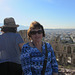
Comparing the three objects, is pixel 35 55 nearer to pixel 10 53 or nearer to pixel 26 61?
pixel 26 61

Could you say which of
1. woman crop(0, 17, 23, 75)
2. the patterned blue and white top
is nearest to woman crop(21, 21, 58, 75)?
the patterned blue and white top

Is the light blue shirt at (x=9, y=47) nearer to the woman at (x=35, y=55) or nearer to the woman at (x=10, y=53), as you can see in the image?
the woman at (x=10, y=53)

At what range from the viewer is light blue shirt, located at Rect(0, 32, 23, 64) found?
252 cm

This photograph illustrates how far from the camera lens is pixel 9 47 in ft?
8.39

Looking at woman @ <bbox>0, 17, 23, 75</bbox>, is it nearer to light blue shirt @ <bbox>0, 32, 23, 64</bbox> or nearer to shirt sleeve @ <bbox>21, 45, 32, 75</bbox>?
light blue shirt @ <bbox>0, 32, 23, 64</bbox>

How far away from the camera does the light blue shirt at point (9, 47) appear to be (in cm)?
252

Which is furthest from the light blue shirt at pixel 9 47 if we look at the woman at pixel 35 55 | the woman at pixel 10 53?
the woman at pixel 35 55

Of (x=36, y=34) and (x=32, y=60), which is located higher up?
(x=36, y=34)

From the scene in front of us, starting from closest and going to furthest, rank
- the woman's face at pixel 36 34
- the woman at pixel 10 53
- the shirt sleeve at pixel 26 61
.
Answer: the shirt sleeve at pixel 26 61
the woman's face at pixel 36 34
the woman at pixel 10 53

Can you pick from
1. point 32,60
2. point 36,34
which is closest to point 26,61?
point 32,60

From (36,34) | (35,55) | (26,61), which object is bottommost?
(26,61)

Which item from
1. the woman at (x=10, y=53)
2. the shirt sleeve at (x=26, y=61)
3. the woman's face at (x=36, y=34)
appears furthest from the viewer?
the woman at (x=10, y=53)

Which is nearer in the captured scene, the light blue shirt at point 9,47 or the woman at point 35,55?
the woman at point 35,55

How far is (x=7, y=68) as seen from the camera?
2.53 metres
